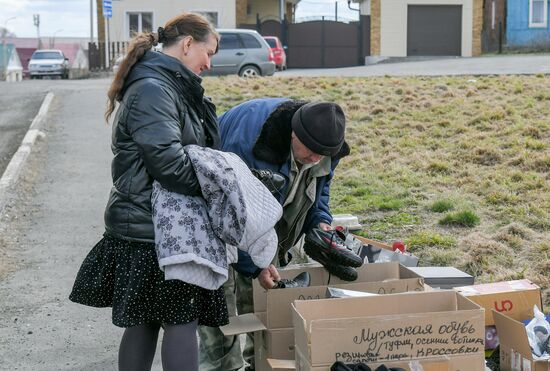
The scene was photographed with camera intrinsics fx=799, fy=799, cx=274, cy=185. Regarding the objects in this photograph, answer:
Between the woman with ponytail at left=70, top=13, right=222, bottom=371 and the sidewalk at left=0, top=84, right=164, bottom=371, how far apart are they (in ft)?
4.37

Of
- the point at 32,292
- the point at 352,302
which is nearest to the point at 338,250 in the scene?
the point at 352,302

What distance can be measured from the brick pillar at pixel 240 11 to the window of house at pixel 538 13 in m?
11.5

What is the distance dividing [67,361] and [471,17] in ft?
98.2

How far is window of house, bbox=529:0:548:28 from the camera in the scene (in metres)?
32.0

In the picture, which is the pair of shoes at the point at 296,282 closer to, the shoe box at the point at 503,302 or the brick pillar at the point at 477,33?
the shoe box at the point at 503,302

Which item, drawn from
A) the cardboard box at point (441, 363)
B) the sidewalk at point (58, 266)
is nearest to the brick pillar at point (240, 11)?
the sidewalk at point (58, 266)

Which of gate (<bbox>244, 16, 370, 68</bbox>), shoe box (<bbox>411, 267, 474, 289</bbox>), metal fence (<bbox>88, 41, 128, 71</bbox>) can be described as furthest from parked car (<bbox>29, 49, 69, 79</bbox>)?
shoe box (<bbox>411, 267, 474, 289</bbox>)

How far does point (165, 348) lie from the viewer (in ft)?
10.2

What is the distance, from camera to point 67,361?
441 cm

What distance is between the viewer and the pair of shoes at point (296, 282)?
3570 millimetres

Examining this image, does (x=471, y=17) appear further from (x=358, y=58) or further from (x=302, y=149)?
(x=302, y=149)

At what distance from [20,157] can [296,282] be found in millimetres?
7120

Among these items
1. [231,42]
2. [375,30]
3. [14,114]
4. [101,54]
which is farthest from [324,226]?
[375,30]

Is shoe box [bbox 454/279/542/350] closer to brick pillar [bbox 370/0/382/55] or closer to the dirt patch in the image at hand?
the dirt patch
